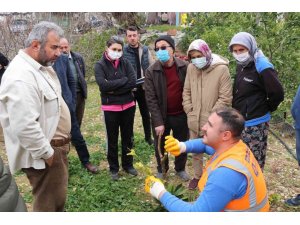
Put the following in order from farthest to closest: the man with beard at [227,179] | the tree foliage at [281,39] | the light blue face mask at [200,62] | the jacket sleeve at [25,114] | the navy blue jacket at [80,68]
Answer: the tree foliage at [281,39] < the navy blue jacket at [80,68] < the light blue face mask at [200,62] < the jacket sleeve at [25,114] < the man with beard at [227,179]

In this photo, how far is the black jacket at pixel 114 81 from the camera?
3.86 meters

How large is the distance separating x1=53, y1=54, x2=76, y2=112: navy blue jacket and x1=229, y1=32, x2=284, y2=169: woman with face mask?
192cm

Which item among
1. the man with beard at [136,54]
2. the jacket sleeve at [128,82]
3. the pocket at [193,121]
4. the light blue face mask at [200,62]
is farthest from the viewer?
the man with beard at [136,54]

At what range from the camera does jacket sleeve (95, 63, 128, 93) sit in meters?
3.84

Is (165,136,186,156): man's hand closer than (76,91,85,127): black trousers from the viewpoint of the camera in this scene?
Yes

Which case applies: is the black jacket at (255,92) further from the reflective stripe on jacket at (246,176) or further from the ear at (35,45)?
the ear at (35,45)

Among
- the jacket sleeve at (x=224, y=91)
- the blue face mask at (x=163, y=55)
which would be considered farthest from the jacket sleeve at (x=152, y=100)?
the jacket sleeve at (x=224, y=91)

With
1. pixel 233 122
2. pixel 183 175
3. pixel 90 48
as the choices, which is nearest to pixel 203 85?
pixel 183 175

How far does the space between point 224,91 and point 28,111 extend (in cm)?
198

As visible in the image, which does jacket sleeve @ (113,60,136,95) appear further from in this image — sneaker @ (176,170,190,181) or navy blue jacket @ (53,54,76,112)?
sneaker @ (176,170,190,181)

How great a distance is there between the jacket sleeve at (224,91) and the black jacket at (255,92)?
61 millimetres

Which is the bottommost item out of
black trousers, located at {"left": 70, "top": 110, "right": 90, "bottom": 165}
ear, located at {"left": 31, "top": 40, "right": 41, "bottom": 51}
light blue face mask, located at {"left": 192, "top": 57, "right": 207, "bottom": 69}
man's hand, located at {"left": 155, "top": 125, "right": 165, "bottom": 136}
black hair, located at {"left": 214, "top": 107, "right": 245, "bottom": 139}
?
black trousers, located at {"left": 70, "top": 110, "right": 90, "bottom": 165}

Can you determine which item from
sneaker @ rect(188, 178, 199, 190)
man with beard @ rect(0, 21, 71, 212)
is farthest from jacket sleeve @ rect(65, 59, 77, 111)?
sneaker @ rect(188, 178, 199, 190)

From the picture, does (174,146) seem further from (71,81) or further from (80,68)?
(80,68)
